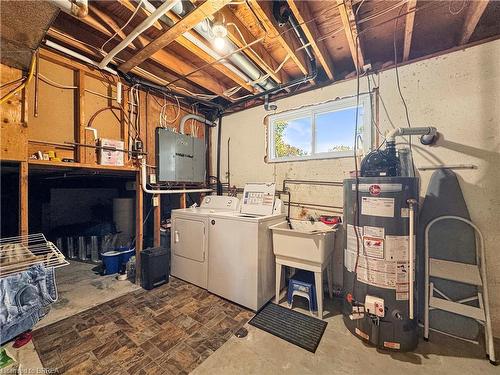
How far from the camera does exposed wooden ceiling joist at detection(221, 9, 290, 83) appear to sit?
1.79 metres

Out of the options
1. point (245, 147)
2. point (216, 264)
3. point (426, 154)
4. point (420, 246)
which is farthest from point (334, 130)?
point (216, 264)

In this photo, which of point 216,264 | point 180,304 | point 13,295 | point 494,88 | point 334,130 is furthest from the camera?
point 334,130

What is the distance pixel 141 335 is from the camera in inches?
67.5

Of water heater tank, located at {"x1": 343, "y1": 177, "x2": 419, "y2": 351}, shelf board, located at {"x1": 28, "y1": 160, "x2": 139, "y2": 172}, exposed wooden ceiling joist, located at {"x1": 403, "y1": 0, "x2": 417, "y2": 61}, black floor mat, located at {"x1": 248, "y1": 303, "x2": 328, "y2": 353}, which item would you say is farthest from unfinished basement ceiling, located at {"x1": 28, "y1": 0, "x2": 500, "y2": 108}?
black floor mat, located at {"x1": 248, "y1": 303, "x2": 328, "y2": 353}

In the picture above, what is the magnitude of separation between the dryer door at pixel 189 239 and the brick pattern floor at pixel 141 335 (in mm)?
475

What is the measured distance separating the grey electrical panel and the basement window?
1.19 metres

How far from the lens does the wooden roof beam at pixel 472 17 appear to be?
1.49 m

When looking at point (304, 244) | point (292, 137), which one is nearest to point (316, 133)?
point (292, 137)

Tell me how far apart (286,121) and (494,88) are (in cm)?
197

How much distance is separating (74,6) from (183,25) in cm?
69

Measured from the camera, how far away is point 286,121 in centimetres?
297

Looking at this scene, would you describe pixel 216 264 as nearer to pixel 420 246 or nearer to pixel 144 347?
pixel 144 347

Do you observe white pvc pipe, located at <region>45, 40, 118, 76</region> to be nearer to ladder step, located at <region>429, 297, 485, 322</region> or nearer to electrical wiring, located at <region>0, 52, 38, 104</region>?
electrical wiring, located at <region>0, 52, 38, 104</region>

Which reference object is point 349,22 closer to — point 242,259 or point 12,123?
point 242,259
